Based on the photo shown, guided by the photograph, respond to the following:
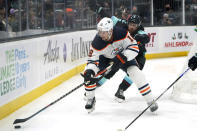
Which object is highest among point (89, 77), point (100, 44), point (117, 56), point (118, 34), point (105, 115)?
point (118, 34)

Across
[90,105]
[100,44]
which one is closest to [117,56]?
[100,44]

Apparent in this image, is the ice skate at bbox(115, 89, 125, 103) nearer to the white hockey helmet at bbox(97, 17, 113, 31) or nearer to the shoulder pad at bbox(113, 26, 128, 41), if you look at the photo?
the shoulder pad at bbox(113, 26, 128, 41)

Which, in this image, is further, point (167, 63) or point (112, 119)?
point (167, 63)

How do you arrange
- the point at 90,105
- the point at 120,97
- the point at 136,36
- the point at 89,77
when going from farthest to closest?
the point at 120,97 → the point at 136,36 → the point at 90,105 → the point at 89,77

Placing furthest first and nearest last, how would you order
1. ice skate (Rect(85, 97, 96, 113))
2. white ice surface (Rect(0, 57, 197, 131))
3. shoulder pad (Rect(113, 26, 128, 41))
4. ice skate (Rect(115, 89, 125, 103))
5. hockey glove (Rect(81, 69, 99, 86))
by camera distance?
1. ice skate (Rect(115, 89, 125, 103))
2. ice skate (Rect(85, 97, 96, 113))
3. shoulder pad (Rect(113, 26, 128, 41))
4. hockey glove (Rect(81, 69, 99, 86))
5. white ice surface (Rect(0, 57, 197, 131))

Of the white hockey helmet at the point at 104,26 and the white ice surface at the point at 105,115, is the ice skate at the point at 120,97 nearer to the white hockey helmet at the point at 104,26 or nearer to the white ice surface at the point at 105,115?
the white ice surface at the point at 105,115

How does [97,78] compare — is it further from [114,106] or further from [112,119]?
[114,106]

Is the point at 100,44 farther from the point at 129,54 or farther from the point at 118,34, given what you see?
the point at 129,54

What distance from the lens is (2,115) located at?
165 inches

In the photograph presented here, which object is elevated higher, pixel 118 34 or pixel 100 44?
pixel 118 34

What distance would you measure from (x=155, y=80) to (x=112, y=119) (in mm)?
2731

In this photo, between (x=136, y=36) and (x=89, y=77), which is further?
(x=136, y=36)

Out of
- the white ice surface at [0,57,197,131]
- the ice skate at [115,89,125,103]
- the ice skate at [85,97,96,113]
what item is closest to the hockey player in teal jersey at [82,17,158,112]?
the ice skate at [85,97,96,113]

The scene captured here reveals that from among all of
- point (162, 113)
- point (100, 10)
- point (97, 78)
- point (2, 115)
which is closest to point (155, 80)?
point (100, 10)
